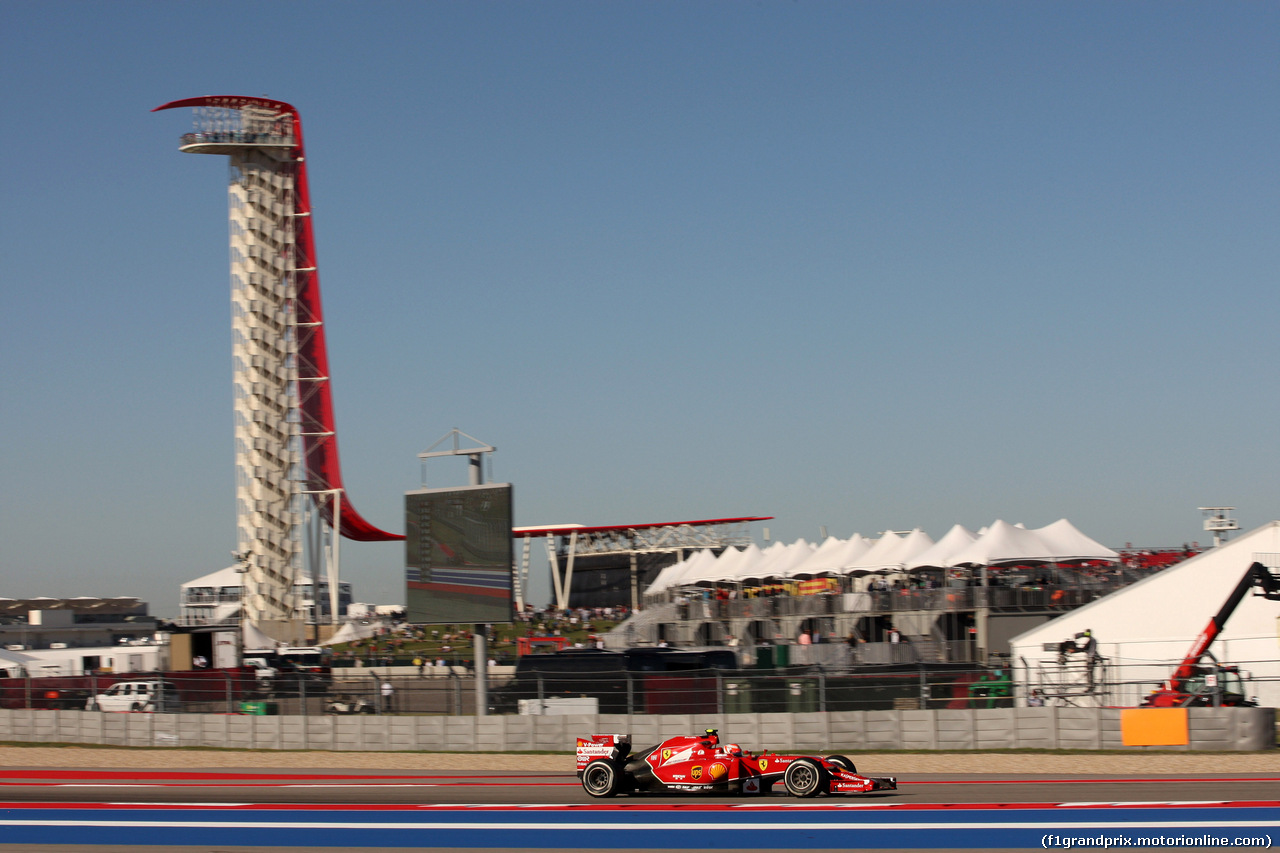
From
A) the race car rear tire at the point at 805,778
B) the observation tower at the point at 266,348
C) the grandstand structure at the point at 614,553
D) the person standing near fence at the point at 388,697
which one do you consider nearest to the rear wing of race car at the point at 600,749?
the race car rear tire at the point at 805,778

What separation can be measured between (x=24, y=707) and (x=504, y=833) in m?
16.5

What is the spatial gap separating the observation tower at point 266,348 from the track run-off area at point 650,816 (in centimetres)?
5367

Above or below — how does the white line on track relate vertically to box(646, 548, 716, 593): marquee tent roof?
below

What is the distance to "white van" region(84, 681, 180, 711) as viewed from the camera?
23750 millimetres

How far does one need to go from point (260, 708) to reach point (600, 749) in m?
10.3

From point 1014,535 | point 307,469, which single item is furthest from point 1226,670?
point 307,469

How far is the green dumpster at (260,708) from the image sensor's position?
23.1m

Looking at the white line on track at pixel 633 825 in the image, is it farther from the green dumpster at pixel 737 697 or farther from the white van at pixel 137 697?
the white van at pixel 137 697

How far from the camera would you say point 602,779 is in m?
15.0

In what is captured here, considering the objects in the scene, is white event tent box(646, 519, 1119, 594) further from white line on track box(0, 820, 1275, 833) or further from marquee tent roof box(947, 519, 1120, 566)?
white line on track box(0, 820, 1275, 833)

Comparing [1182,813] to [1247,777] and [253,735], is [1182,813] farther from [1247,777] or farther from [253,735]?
[253,735]

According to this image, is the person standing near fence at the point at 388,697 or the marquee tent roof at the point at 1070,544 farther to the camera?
the marquee tent roof at the point at 1070,544

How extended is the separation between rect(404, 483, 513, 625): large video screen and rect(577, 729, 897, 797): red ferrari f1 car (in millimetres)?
7292

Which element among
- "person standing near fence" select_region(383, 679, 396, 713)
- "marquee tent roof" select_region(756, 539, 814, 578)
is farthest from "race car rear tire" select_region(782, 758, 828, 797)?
"marquee tent roof" select_region(756, 539, 814, 578)
